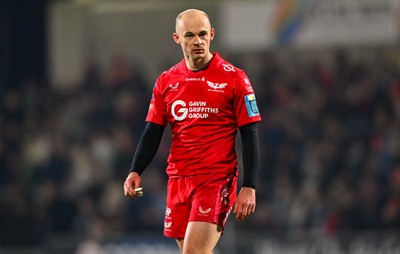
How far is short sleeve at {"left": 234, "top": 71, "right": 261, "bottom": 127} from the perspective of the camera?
623 centimetres

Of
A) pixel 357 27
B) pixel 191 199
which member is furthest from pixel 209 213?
pixel 357 27

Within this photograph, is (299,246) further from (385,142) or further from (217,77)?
(217,77)

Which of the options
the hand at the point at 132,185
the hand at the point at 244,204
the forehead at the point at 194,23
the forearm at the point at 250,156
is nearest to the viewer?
the hand at the point at 244,204

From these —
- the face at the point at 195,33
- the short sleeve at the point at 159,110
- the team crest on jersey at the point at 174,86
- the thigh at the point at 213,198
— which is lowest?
the thigh at the point at 213,198

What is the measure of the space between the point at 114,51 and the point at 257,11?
3988mm

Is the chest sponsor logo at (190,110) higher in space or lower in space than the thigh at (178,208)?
higher

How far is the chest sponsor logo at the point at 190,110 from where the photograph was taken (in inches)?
249

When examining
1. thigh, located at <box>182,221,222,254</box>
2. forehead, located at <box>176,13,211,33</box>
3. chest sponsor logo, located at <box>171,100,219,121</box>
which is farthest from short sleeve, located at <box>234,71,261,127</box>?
thigh, located at <box>182,221,222,254</box>

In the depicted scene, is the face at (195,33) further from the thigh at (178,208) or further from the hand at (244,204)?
the hand at (244,204)

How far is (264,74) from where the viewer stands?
15500 mm

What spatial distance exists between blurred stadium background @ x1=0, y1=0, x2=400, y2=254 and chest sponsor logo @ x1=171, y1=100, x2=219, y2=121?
6.42 meters

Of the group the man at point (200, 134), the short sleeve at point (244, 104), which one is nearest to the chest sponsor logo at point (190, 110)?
the man at point (200, 134)

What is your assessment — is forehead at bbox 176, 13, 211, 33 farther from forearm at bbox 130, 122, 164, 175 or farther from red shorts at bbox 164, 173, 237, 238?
red shorts at bbox 164, 173, 237, 238

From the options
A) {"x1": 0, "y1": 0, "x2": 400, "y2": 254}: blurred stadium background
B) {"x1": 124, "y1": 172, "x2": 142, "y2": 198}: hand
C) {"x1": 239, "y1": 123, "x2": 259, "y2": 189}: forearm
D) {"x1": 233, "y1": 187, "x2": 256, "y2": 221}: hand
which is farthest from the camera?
{"x1": 0, "y1": 0, "x2": 400, "y2": 254}: blurred stadium background
